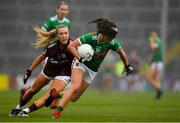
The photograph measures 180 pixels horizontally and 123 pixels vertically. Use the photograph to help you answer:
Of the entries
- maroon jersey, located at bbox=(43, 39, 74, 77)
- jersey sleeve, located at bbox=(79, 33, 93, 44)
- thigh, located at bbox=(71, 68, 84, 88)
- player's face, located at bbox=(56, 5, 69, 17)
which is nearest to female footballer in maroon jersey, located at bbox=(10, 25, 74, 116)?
maroon jersey, located at bbox=(43, 39, 74, 77)

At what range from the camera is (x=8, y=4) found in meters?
37.1

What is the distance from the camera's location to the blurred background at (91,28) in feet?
121

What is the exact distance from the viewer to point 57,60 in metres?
15.7

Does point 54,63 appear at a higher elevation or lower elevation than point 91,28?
higher

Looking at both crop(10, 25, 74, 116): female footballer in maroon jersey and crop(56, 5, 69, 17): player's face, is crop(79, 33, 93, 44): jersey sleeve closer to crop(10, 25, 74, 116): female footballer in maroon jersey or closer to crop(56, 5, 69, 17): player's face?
crop(10, 25, 74, 116): female footballer in maroon jersey

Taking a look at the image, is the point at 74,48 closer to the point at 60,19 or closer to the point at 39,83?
the point at 39,83

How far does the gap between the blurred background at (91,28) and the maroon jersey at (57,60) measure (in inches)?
818

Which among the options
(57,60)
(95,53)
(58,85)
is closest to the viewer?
(95,53)

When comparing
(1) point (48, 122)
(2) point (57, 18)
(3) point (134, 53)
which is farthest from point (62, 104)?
(3) point (134, 53)

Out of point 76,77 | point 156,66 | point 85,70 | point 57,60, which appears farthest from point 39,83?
point 156,66

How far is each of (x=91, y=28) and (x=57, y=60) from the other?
21250mm

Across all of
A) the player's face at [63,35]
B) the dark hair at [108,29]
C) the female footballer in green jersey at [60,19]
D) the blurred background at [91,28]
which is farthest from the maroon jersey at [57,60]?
the blurred background at [91,28]

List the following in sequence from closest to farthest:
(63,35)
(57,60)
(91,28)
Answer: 1. (63,35)
2. (57,60)
3. (91,28)

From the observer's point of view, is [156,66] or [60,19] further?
[156,66]
